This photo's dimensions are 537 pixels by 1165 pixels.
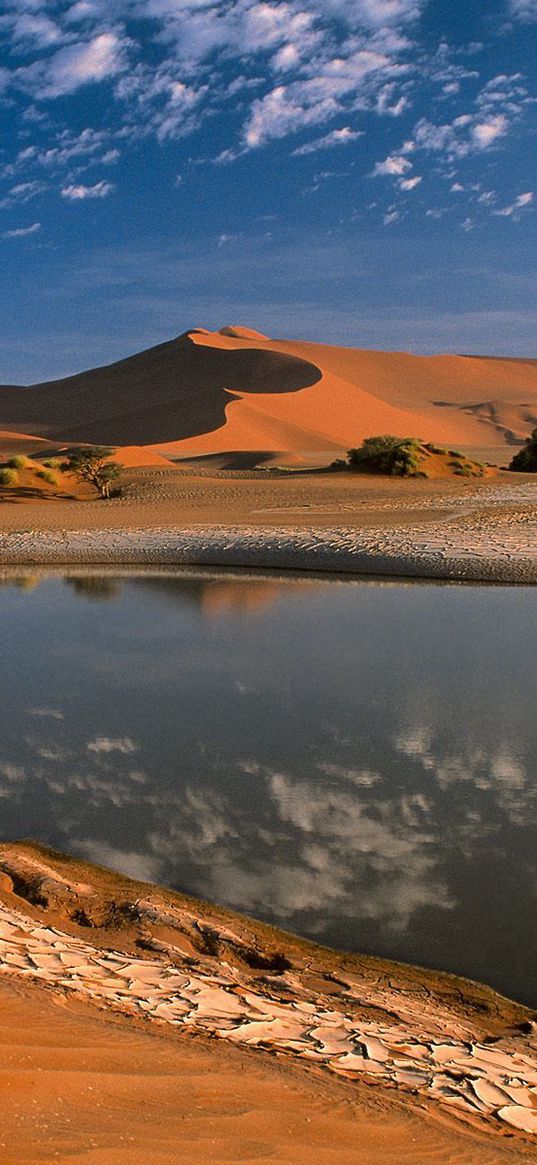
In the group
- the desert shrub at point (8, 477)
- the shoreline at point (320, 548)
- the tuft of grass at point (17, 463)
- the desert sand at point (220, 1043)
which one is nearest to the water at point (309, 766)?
the desert sand at point (220, 1043)

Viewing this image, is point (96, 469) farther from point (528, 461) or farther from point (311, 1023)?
point (311, 1023)

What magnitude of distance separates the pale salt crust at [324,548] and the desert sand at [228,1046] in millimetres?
10898

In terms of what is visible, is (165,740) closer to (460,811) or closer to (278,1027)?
(460,811)

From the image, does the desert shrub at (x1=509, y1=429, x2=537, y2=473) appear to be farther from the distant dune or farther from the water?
the water

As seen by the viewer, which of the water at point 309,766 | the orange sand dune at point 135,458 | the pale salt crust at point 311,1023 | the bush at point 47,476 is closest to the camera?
the pale salt crust at point 311,1023

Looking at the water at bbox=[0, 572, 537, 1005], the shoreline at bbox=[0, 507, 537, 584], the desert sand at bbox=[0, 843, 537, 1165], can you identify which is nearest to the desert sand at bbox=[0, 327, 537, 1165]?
the desert sand at bbox=[0, 843, 537, 1165]

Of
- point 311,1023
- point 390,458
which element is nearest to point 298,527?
point 390,458

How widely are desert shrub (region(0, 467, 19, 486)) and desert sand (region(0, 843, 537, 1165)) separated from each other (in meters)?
25.4

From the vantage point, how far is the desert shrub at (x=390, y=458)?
30.4 m

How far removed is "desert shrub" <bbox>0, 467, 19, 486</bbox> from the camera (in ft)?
94.7

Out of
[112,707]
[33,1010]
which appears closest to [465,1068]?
[33,1010]

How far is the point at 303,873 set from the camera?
194 inches

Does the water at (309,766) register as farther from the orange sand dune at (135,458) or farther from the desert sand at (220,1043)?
the orange sand dune at (135,458)

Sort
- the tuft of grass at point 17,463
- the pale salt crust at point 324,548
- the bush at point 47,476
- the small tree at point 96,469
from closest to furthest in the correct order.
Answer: the pale salt crust at point 324,548 → the small tree at point 96,469 → the bush at point 47,476 → the tuft of grass at point 17,463
